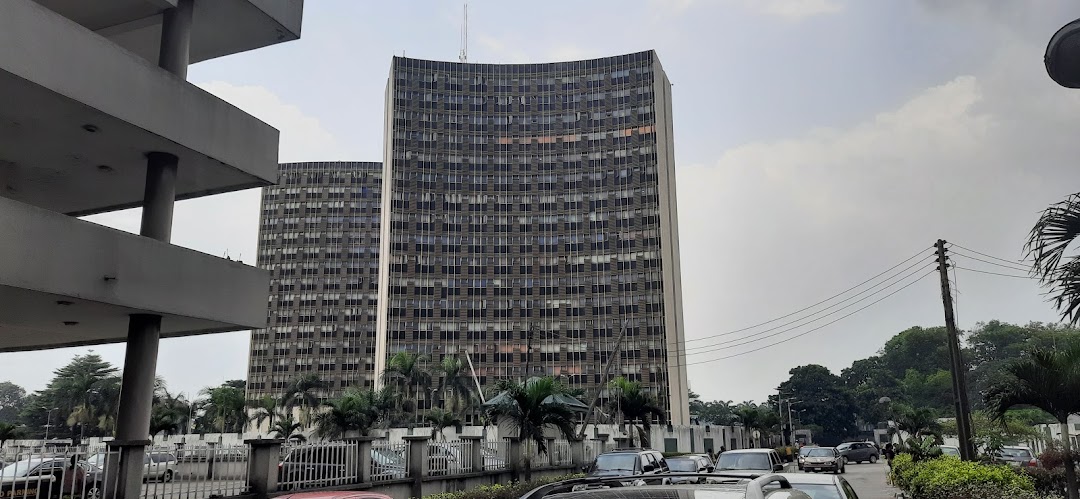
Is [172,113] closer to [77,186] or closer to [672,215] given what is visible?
[77,186]

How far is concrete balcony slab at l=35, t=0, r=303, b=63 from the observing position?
19484 mm

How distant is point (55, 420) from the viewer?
97062 mm

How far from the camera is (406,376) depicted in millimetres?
87188

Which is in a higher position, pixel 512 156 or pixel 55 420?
pixel 512 156

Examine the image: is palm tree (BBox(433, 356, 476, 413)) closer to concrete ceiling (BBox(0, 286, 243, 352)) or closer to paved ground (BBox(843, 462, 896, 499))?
paved ground (BBox(843, 462, 896, 499))

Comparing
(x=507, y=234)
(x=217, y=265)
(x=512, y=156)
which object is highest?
(x=512, y=156)

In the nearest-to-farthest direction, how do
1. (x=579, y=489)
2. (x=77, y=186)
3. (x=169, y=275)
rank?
A: 1. (x=579, y=489)
2. (x=169, y=275)
3. (x=77, y=186)

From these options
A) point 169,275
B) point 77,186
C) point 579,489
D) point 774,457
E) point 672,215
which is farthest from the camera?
point 672,215

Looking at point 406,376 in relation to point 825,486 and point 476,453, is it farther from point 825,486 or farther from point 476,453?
point 825,486

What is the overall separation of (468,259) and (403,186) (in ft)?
45.4

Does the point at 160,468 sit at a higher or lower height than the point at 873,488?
higher

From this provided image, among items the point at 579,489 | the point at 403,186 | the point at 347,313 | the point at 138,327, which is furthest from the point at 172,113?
the point at 347,313

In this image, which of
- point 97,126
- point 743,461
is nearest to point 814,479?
point 743,461

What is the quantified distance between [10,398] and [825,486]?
189674 mm
